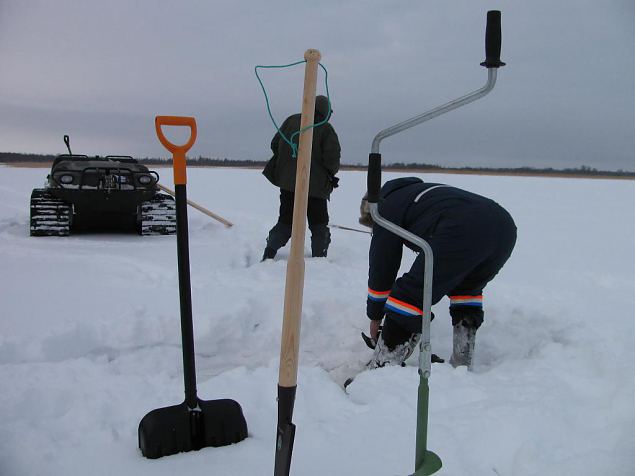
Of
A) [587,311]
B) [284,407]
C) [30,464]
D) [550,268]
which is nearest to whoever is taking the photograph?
[284,407]

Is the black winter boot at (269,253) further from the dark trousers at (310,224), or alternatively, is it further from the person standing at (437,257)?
the person standing at (437,257)

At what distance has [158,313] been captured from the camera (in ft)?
12.3

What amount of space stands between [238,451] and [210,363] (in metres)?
1.32

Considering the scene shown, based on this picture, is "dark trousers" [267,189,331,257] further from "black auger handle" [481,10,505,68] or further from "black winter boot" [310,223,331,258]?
"black auger handle" [481,10,505,68]

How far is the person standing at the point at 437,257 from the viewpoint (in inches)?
108

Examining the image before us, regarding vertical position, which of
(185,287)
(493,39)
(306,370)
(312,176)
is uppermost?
(493,39)

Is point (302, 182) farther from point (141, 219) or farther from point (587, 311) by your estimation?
point (141, 219)

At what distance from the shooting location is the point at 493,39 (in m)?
1.72

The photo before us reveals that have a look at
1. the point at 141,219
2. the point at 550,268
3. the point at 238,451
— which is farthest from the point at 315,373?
the point at 141,219

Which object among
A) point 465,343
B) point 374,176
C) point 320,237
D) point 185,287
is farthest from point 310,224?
point 374,176

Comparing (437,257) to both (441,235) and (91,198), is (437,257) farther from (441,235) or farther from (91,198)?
(91,198)

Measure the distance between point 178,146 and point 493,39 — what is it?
1098mm

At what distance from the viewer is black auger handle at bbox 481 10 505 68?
172 cm

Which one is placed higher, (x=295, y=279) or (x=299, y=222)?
(x=299, y=222)
